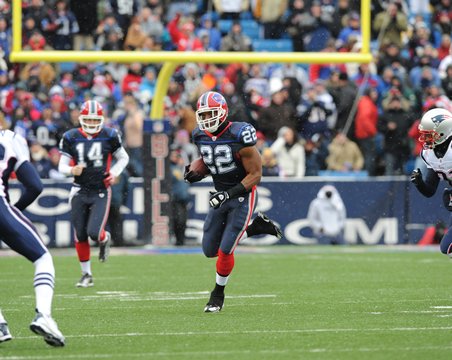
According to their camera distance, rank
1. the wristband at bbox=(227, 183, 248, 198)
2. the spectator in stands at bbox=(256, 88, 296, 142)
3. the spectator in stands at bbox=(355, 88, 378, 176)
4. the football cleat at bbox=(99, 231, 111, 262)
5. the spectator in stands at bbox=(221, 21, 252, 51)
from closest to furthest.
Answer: the wristband at bbox=(227, 183, 248, 198)
the football cleat at bbox=(99, 231, 111, 262)
the spectator in stands at bbox=(221, 21, 252, 51)
the spectator in stands at bbox=(256, 88, 296, 142)
the spectator in stands at bbox=(355, 88, 378, 176)

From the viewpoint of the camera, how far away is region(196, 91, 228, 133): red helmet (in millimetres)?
8969

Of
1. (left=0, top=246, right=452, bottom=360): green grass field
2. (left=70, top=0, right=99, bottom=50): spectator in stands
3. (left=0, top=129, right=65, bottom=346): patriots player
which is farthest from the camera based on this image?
(left=70, top=0, right=99, bottom=50): spectator in stands

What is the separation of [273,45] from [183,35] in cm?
115

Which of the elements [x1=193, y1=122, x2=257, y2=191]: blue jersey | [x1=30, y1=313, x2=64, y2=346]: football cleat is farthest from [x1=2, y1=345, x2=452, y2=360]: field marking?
[x1=193, y1=122, x2=257, y2=191]: blue jersey

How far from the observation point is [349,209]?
17.6m

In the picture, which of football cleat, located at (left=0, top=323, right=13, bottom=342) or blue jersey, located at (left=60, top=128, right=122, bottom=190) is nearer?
football cleat, located at (left=0, top=323, right=13, bottom=342)

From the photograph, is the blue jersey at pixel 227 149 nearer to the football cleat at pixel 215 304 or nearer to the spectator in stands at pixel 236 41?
the football cleat at pixel 215 304

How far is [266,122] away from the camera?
1811 centimetres

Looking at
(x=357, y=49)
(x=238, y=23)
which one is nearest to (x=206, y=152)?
(x=238, y=23)

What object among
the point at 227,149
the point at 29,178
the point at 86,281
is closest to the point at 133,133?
the point at 86,281

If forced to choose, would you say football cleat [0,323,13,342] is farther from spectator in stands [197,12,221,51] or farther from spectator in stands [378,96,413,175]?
spectator in stands [378,96,413,175]

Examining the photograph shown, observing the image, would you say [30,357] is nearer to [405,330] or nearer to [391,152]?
[405,330]

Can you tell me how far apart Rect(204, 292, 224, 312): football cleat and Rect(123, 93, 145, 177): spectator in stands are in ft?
28.8

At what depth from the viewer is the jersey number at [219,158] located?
911 cm
